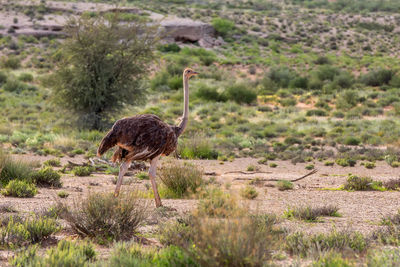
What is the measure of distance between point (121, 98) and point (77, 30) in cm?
348

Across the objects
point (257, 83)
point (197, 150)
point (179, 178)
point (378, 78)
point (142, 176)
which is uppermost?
point (179, 178)

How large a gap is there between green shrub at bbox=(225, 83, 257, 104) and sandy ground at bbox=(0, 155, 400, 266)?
679 inches

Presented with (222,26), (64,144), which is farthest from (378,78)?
(64,144)

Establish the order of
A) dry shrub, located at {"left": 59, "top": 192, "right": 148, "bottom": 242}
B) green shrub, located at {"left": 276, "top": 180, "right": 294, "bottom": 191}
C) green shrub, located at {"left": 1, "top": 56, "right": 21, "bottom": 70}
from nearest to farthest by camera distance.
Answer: dry shrub, located at {"left": 59, "top": 192, "right": 148, "bottom": 242} < green shrub, located at {"left": 276, "top": 180, "right": 294, "bottom": 191} < green shrub, located at {"left": 1, "top": 56, "right": 21, "bottom": 70}

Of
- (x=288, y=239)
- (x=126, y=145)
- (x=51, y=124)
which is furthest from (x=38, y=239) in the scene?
(x=51, y=124)

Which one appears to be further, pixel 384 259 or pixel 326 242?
pixel 326 242

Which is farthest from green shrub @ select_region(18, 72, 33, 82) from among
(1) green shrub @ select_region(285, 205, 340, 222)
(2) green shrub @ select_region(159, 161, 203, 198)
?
(1) green shrub @ select_region(285, 205, 340, 222)

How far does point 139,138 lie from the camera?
29.9 feet

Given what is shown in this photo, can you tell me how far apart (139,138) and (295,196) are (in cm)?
441

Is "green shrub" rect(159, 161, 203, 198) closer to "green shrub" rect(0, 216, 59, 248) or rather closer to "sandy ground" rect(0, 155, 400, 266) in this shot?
"sandy ground" rect(0, 155, 400, 266)

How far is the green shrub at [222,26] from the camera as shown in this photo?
222 feet

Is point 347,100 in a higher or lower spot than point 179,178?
lower

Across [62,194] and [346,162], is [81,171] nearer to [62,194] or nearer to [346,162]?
[62,194]

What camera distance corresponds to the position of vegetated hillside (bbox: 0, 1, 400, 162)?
898 inches
